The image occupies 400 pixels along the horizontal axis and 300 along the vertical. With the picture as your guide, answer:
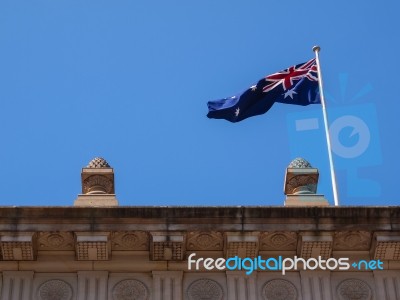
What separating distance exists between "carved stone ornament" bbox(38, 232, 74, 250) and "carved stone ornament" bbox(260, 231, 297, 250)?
3.30 m

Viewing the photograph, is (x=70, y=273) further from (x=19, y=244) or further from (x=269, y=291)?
(x=269, y=291)

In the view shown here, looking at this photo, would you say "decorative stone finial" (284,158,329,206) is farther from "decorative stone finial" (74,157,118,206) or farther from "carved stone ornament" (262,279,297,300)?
"decorative stone finial" (74,157,118,206)

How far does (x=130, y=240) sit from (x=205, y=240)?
1291 mm

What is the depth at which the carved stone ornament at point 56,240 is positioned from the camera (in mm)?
17141

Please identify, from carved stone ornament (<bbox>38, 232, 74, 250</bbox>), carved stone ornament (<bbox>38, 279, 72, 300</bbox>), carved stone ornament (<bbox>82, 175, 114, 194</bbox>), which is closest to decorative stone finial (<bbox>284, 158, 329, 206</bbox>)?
carved stone ornament (<bbox>82, 175, 114, 194</bbox>)

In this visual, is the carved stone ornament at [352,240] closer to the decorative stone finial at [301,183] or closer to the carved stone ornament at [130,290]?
the decorative stone finial at [301,183]

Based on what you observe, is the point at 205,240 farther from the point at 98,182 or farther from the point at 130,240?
the point at 98,182

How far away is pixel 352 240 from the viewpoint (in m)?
17.5

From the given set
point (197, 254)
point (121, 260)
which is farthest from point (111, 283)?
point (197, 254)

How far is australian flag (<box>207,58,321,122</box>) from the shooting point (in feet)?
75.7

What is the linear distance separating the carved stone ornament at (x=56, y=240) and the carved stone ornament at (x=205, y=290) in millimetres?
2198

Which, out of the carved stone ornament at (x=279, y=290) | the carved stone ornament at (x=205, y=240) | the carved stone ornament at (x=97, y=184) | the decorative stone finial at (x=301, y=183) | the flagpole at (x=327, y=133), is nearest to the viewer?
the carved stone ornament at (x=279, y=290)

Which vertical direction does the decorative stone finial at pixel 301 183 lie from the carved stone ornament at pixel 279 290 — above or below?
above

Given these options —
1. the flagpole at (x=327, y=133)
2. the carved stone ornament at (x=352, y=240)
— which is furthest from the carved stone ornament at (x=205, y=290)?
the flagpole at (x=327, y=133)
